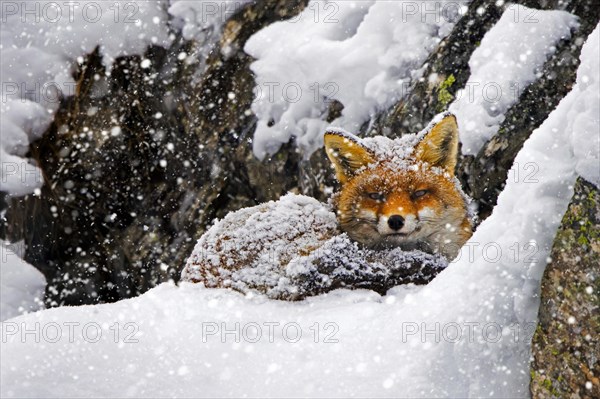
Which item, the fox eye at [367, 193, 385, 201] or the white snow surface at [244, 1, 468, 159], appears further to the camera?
the white snow surface at [244, 1, 468, 159]

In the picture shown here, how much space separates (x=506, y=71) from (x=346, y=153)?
2875 millimetres

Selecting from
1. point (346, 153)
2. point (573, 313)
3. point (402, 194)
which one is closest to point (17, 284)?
point (346, 153)

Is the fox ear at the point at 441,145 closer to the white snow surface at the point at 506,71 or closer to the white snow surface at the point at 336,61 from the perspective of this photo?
the white snow surface at the point at 506,71

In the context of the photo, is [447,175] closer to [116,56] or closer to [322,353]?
[322,353]

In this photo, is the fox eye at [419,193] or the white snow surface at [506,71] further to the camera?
the white snow surface at [506,71]

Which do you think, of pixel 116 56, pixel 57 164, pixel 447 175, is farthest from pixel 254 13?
pixel 447 175

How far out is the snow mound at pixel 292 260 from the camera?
317 cm

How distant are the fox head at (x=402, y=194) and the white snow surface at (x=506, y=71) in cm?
218

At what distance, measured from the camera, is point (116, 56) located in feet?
28.6

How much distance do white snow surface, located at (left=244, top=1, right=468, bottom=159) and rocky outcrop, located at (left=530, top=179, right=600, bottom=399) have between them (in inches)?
189

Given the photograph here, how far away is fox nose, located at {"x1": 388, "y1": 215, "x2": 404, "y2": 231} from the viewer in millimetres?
3584

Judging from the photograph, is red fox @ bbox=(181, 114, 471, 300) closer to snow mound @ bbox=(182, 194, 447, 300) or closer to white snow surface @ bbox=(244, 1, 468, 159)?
snow mound @ bbox=(182, 194, 447, 300)

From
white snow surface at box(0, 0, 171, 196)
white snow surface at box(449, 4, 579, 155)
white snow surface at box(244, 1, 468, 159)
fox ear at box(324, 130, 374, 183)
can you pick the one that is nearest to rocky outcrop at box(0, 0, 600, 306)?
white snow surface at box(0, 0, 171, 196)

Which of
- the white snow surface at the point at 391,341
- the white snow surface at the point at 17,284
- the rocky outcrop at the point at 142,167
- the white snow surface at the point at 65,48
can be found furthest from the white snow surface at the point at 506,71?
the white snow surface at the point at 17,284
